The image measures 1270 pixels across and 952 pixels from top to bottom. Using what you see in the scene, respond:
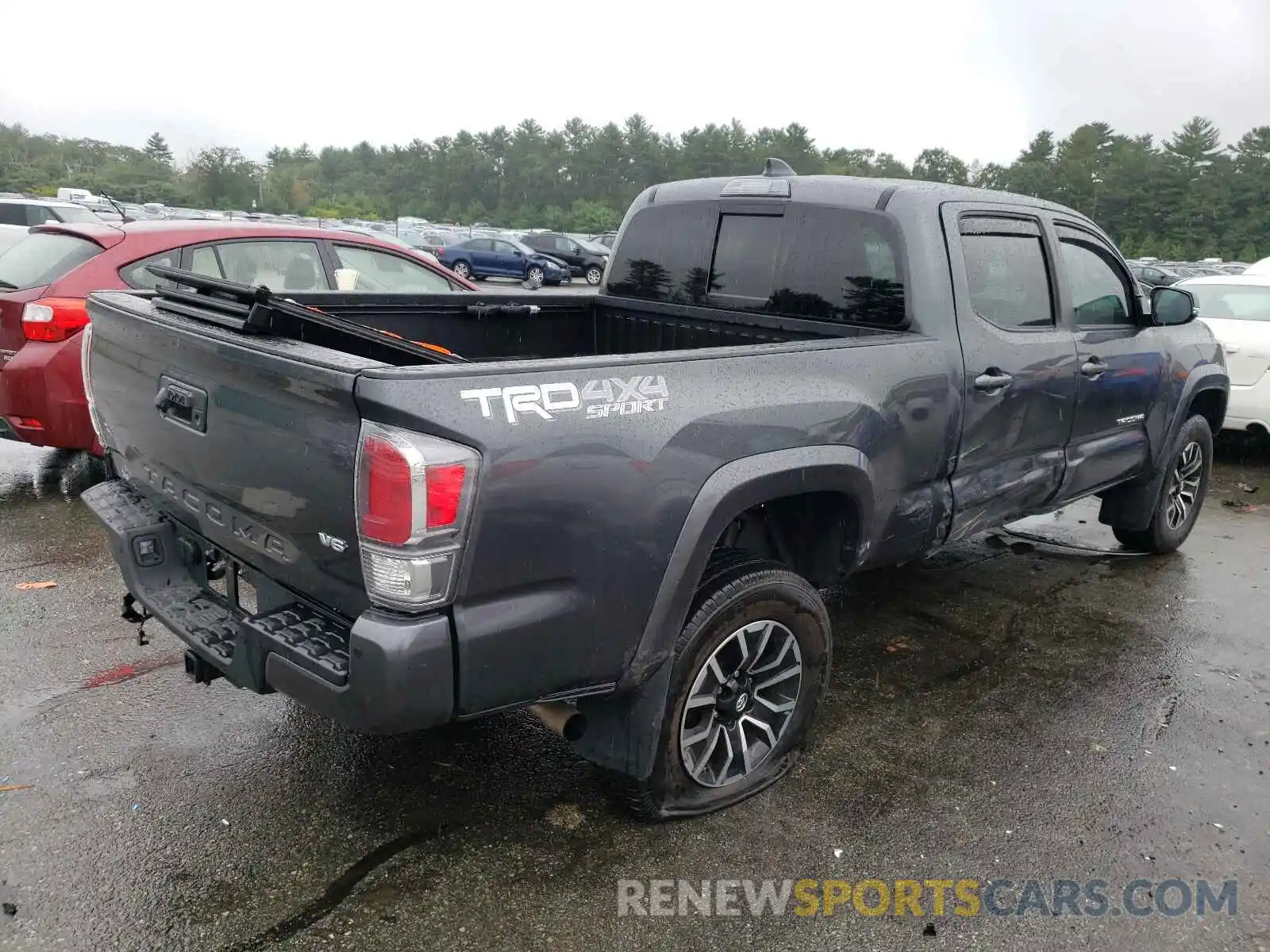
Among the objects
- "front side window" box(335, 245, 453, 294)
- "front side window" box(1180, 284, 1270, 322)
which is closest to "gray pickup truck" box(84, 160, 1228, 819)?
"front side window" box(335, 245, 453, 294)

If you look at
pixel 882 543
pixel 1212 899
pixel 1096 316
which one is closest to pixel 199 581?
pixel 882 543

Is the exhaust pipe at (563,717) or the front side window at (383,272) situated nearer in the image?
the exhaust pipe at (563,717)

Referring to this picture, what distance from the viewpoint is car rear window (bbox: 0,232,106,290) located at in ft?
18.2

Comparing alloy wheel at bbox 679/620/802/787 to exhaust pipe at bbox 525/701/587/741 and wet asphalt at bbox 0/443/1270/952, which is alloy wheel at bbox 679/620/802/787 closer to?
wet asphalt at bbox 0/443/1270/952

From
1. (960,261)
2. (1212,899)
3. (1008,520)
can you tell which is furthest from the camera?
(1008,520)

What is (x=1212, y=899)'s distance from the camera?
2.78 m

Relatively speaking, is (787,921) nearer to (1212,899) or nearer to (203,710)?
(1212,899)

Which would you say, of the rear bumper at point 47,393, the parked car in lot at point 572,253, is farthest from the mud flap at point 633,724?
the parked car in lot at point 572,253

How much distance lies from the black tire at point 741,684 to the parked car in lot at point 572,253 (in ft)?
95.7

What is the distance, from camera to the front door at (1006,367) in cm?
370

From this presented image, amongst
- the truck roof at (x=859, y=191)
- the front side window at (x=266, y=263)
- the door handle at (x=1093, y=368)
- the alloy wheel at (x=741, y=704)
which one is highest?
the truck roof at (x=859, y=191)

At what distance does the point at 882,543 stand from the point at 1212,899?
Result: 1.44m

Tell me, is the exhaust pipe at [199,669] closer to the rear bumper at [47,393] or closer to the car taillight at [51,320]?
the rear bumper at [47,393]

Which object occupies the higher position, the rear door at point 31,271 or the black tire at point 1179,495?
the rear door at point 31,271
